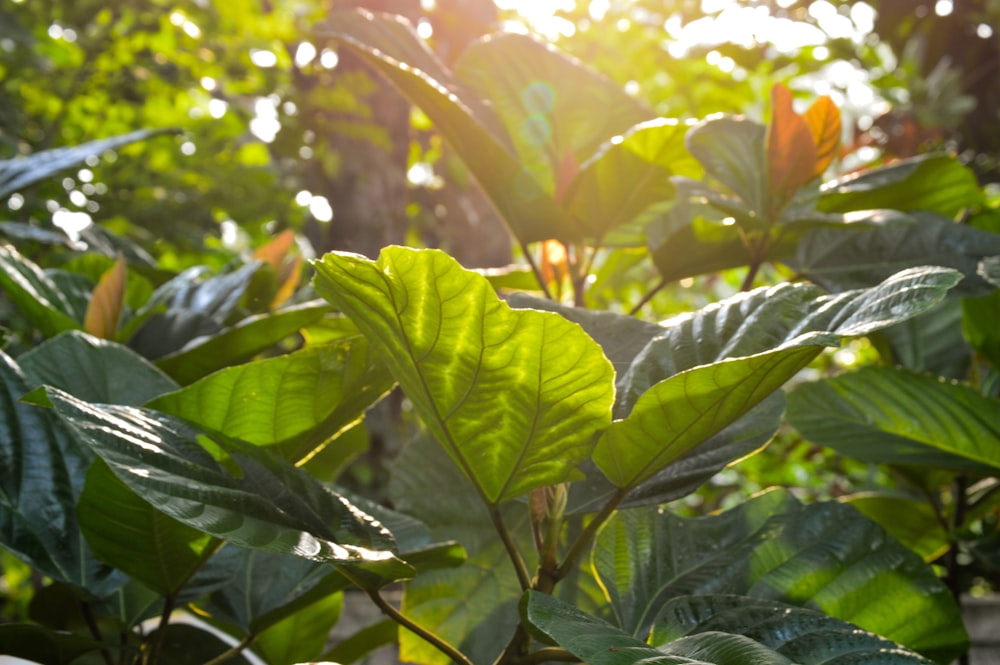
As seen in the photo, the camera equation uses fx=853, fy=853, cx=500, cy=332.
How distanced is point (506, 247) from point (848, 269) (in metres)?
2.51

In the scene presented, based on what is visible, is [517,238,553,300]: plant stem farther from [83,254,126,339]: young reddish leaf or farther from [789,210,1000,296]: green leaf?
[83,254,126,339]: young reddish leaf

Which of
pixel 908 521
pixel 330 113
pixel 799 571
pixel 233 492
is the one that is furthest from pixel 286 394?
pixel 330 113

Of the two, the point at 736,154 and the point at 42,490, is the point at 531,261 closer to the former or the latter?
the point at 736,154

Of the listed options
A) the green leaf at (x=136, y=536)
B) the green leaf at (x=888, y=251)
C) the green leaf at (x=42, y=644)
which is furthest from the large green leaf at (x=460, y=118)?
the green leaf at (x=42, y=644)

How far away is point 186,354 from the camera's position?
74 centimetres

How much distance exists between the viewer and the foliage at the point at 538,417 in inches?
17.2

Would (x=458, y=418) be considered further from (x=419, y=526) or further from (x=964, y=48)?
(x=964, y=48)

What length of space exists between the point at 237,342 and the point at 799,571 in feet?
→ 1.60

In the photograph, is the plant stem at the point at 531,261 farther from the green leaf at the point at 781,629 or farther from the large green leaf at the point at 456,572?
the green leaf at the point at 781,629

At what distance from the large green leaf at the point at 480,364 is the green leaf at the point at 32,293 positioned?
1.28ft

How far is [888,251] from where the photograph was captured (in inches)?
31.9

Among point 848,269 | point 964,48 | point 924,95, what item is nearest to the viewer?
point 848,269

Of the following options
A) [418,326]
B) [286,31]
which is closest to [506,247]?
[286,31]

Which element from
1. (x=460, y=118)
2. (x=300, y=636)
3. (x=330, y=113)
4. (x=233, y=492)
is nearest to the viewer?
(x=233, y=492)
